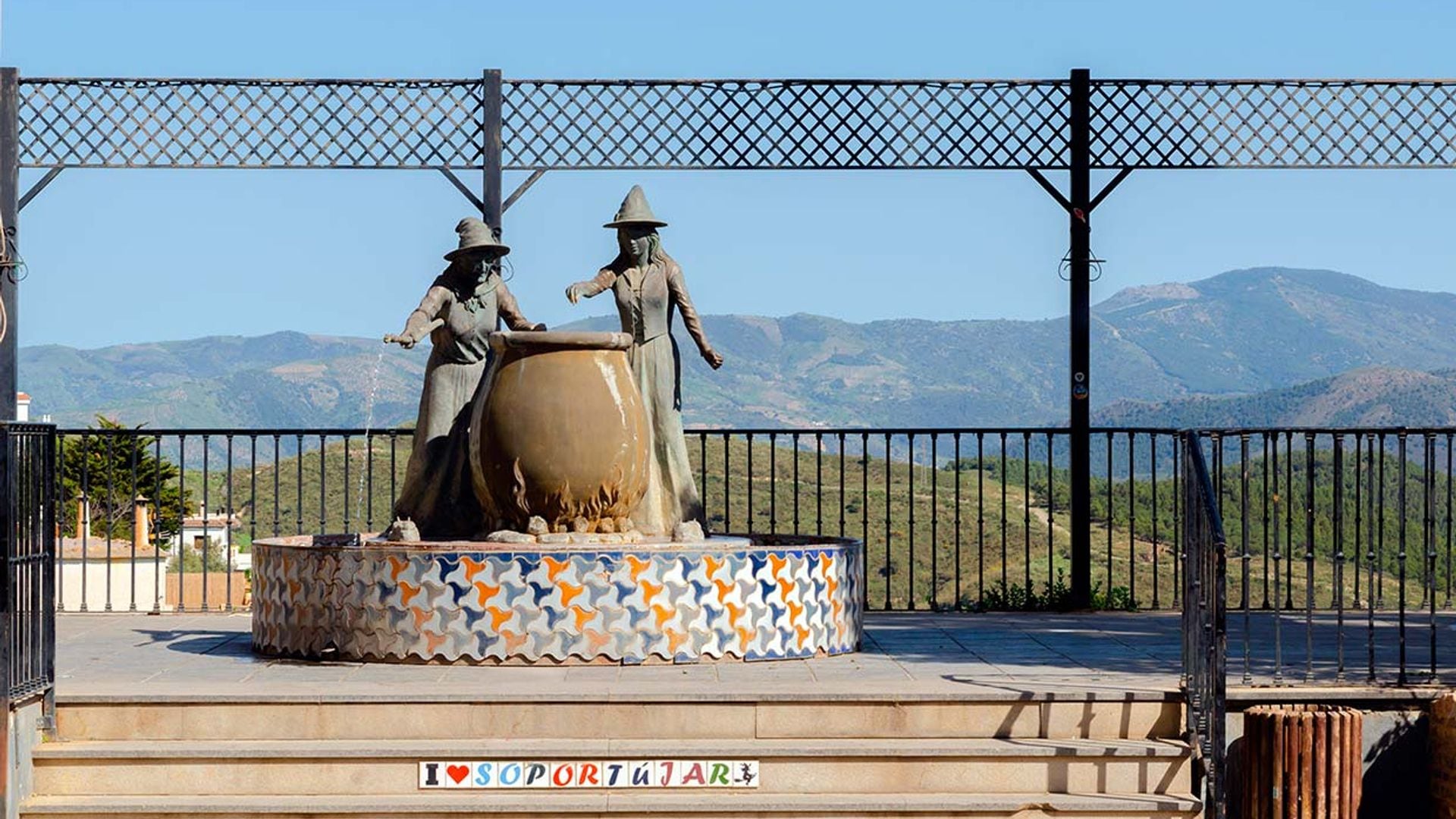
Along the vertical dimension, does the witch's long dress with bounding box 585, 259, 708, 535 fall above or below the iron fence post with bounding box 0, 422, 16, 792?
above

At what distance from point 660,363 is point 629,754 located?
303cm

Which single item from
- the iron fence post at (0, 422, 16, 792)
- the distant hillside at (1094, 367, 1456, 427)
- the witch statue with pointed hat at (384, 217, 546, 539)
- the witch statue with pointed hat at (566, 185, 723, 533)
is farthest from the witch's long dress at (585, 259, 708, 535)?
the distant hillside at (1094, 367, 1456, 427)

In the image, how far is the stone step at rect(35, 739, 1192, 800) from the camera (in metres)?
7.93

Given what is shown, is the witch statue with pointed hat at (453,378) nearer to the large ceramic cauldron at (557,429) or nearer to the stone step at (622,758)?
the large ceramic cauldron at (557,429)

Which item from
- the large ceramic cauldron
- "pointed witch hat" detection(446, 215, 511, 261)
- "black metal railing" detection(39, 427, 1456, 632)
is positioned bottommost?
"black metal railing" detection(39, 427, 1456, 632)

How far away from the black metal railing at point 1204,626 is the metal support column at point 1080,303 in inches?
147

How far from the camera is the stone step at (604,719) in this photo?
8141mm

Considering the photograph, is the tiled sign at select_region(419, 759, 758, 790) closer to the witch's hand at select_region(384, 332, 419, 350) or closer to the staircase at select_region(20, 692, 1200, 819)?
the staircase at select_region(20, 692, 1200, 819)

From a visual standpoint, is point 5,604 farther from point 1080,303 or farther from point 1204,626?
point 1080,303

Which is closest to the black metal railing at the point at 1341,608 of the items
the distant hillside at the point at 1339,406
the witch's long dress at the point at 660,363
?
the witch's long dress at the point at 660,363

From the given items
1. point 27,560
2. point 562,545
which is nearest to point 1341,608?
point 562,545

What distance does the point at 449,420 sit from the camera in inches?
415

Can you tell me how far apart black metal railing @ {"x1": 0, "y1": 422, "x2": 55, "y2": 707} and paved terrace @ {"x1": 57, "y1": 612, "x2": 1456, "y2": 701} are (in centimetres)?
29

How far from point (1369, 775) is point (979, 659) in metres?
2.01
